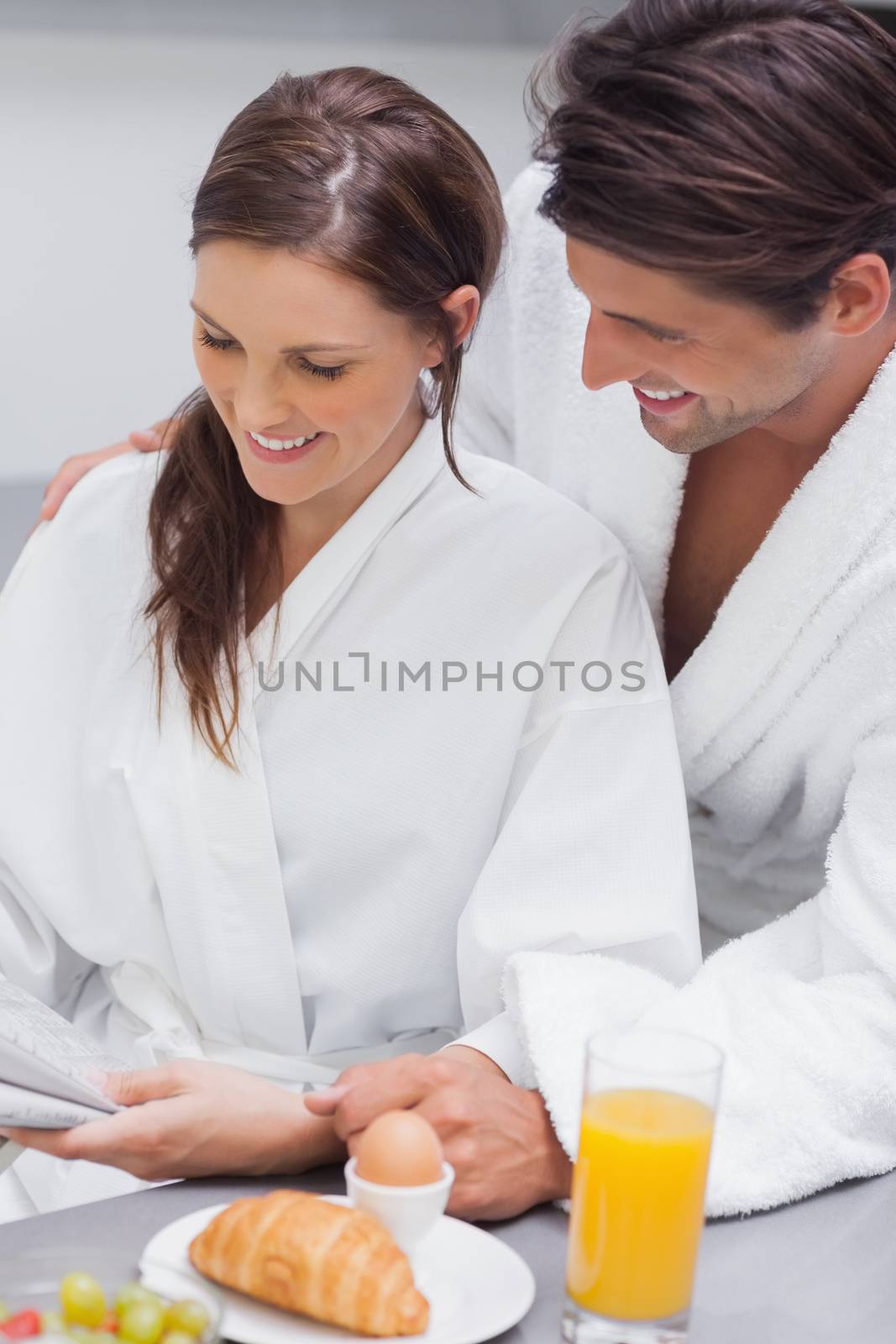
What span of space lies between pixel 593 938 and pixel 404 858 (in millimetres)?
197

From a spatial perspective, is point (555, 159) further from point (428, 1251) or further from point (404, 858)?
point (428, 1251)

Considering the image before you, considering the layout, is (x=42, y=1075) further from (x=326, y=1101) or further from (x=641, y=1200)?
(x=641, y=1200)

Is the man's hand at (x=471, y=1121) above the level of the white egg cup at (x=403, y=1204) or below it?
below

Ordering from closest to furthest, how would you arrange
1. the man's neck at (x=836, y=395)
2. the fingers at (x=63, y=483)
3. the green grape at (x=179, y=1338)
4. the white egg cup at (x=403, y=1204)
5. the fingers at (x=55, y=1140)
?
the green grape at (x=179, y=1338), the white egg cup at (x=403, y=1204), the fingers at (x=55, y=1140), the man's neck at (x=836, y=395), the fingers at (x=63, y=483)

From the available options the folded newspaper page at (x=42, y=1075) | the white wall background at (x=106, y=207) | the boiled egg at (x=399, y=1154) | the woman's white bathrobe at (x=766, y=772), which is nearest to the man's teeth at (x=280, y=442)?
the woman's white bathrobe at (x=766, y=772)

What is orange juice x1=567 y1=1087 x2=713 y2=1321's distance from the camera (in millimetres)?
816

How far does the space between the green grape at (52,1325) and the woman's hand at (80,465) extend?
0.86m

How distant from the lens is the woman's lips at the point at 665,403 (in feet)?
4.01

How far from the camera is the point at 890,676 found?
1.25m

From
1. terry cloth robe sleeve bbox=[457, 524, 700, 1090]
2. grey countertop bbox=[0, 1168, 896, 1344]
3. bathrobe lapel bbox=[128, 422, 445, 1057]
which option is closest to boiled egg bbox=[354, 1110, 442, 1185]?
grey countertop bbox=[0, 1168, 896, 1344]

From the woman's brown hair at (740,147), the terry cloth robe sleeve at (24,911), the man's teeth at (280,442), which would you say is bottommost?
the terry cloth robe sleeve at (24,911)

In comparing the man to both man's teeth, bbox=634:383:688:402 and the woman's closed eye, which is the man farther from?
the woman's closed eye

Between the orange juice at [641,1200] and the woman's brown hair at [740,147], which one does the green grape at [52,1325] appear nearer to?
the orange juice at [641,1200]

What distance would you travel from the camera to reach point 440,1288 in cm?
88
